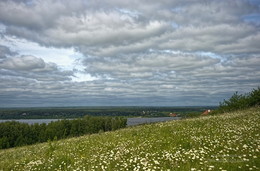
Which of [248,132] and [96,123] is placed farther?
[96,123]

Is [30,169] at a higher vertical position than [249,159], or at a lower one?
lower

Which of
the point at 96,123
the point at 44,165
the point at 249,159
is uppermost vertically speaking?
the point at 249,159

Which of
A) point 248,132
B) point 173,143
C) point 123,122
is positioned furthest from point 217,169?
point 123,122

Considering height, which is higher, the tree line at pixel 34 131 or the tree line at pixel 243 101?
the tree line at pixel 243 101

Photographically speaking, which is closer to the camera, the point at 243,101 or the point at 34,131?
the point at 243,101

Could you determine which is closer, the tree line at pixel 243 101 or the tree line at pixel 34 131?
the tree line at pixel 243 101

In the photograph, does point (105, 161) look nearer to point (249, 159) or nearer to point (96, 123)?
point (249, 159)

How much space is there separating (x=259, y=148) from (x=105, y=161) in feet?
21.8

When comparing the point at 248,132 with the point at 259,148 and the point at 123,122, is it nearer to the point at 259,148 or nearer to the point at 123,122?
the point at 259,148

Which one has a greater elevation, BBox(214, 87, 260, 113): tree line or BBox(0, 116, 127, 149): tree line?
BBox(214, 87, 260, 113): tree line

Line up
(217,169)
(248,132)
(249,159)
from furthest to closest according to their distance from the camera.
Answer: (248,132)
(249,159)
(217,169)

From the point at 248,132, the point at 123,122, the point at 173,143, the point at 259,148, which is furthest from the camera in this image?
the point at 123,122

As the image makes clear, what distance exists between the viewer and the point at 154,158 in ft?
32.7

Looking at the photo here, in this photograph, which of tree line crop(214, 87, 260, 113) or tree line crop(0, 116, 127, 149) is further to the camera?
tree line crop(0, 116, 127, 149)
